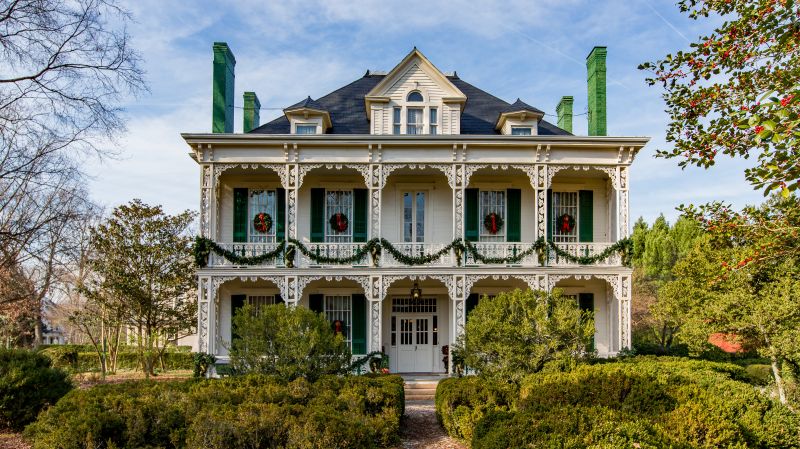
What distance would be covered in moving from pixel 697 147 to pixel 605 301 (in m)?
12.0

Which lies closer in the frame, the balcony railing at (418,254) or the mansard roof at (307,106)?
the balcony railing at (418,254)

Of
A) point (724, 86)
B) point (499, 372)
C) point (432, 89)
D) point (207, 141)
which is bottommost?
point (499, 372)

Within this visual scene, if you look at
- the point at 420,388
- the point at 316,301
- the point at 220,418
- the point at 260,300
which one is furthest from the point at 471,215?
the point at 220,418

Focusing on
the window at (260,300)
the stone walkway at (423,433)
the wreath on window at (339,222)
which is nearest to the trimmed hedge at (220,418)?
the stone walkway at (423,433)

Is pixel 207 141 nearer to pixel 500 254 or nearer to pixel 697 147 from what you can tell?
pixel 500 254

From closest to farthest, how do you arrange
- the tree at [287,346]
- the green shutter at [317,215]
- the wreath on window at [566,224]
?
→ the tree at [287,346], the green shutter at [317,215], the wreath on window at [566,224]

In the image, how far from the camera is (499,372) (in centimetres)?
1186

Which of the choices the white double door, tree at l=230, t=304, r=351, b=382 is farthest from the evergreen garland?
tree at l=230, t=304, r=351, b=382

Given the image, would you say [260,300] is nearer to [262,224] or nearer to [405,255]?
[262,224]

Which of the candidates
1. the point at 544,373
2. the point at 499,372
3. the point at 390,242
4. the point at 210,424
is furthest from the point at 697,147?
the point at 390,242

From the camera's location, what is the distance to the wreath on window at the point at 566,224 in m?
19.0

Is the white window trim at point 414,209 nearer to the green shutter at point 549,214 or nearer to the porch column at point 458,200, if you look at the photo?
the porch column at point 458,200

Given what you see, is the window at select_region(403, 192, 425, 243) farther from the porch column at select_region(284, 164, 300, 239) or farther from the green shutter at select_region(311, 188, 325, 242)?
the porch column at select_region(284, 164, 300, 239)

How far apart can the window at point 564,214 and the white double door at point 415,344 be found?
4.78 meters
